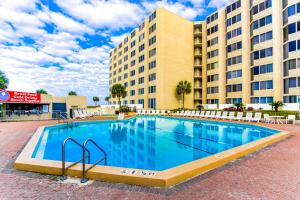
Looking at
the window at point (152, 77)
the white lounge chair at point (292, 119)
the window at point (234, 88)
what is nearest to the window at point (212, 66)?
the window at point (234, 88)

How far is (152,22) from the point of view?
44.0 meters

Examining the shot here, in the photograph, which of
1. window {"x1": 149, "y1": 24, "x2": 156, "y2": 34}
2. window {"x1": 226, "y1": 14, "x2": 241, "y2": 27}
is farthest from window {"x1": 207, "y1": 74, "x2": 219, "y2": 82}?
window {"x1": 149, "y1": 24, "x2": 156, "y2": 34}

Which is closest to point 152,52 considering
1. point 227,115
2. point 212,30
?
point 212,30

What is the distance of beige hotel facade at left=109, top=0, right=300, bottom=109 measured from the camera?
31.8m

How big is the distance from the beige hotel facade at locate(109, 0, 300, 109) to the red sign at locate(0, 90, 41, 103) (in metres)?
23.7

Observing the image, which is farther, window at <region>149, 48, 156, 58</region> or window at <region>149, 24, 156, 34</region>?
window at <region>149, 48, 156, 58</region>

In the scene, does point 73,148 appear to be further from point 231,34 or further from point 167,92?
point 231,34

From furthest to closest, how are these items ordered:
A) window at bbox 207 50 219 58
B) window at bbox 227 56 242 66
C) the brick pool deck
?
1. window at bbox 207 50 219 58
2. window at bbox 227 56 242 66
3. the brick pool deck

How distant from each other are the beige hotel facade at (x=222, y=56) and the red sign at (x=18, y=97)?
77.8ft

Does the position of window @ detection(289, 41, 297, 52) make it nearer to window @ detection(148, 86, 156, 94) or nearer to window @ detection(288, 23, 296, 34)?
window @ detection(288, 23, 296, 34)

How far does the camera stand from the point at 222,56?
42.6 meters

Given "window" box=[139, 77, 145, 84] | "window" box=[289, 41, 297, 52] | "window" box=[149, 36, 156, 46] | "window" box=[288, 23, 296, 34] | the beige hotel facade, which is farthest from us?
"window" box=[139, 77, 145, 84]

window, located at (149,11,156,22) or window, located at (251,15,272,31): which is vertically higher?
window, located at (149,11,156,22)

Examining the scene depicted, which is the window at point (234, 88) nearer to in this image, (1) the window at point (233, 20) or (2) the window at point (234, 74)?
(2) the window at point (234, 74)
